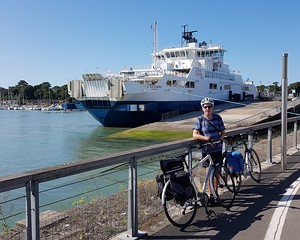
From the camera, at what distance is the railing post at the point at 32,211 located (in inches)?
134

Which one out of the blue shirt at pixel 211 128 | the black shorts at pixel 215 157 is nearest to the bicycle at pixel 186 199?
the black shorts at pixel 215 157

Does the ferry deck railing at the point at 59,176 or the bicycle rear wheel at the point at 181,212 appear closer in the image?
the ferry deck railing at the point at 59,176

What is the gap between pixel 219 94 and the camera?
5100cm

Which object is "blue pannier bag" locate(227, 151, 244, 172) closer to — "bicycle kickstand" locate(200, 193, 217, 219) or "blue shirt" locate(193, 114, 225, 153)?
"blue shirt" locate(193, 114, 225, 153)

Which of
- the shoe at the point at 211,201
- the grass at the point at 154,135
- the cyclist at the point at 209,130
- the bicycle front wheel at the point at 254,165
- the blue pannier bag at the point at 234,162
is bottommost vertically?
the grass at the point at 154,135

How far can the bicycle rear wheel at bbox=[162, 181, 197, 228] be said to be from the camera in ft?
16.2

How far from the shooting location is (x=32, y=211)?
345cm

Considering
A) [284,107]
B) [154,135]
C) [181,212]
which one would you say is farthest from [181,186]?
[154,135]

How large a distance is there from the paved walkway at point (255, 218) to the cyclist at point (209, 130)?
1.98 ft

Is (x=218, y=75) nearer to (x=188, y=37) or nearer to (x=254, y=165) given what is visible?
(x=188, y=37)

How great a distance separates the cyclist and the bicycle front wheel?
1.92 metres

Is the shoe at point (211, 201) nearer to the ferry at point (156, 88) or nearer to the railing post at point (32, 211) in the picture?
the railing post at point (32, 211)

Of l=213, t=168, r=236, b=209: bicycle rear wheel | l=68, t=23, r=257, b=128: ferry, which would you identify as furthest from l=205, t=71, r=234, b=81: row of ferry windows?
→ l=213, t=168, r=236, b=209: bicycle rear wheel

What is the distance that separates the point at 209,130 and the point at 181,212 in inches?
54.4
